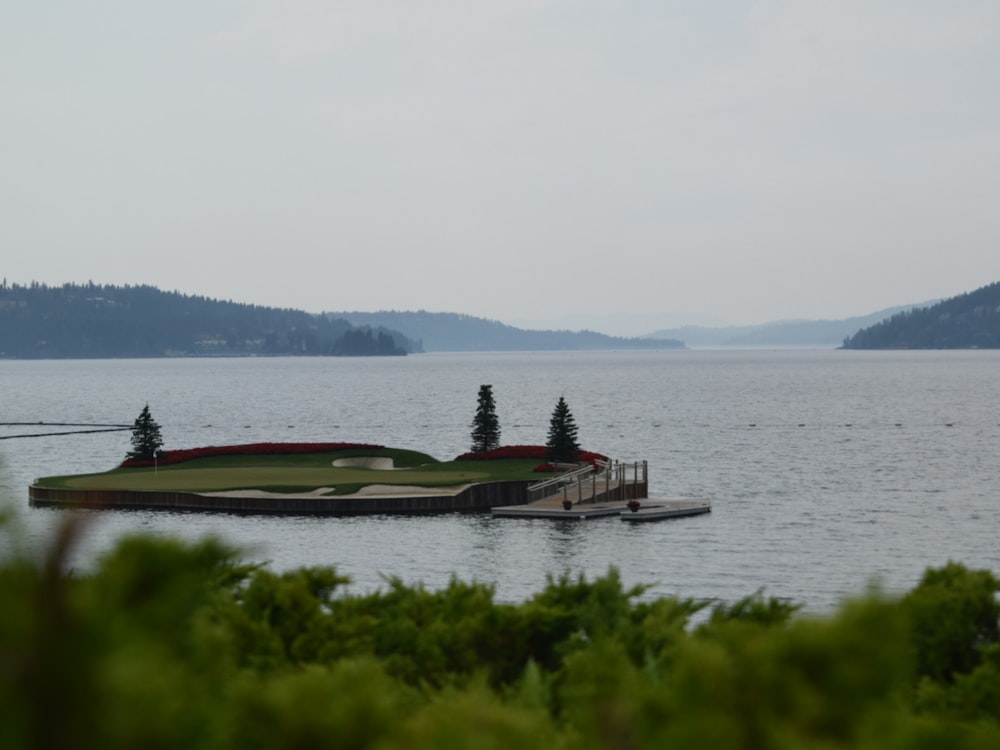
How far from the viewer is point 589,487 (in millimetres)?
55531

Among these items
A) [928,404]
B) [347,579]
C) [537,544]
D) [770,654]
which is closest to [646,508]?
[537,544]

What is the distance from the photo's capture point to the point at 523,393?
594 ft

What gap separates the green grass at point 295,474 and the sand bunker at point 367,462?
24 cm

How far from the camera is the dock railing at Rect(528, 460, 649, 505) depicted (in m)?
54.1

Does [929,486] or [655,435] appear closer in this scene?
[929,486]

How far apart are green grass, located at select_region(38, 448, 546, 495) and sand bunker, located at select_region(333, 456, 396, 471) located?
0.80ft

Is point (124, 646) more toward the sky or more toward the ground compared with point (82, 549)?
more toward the sky

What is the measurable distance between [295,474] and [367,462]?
5.86 m

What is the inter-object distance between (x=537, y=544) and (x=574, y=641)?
108ft

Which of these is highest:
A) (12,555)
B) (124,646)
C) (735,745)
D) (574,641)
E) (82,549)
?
(12,555)

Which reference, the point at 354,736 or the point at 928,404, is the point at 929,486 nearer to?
the point at 354,736

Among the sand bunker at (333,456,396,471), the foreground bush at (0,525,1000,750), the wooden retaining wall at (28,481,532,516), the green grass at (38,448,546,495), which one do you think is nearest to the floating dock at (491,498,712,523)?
the wooden retaining wall at (28,481,532,516)

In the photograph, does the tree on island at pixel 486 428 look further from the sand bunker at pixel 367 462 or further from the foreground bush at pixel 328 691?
the foreground bush at pixel 328 691

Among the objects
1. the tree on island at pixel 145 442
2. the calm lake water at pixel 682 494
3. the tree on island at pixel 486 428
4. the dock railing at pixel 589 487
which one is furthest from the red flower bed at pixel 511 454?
the tree on island at pixel 145 442
